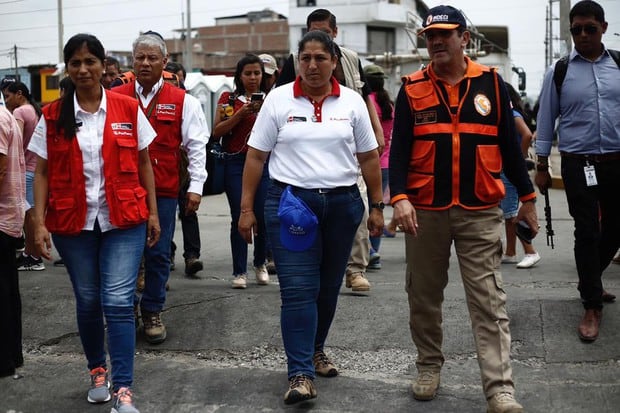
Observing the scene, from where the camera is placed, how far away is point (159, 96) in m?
5.97

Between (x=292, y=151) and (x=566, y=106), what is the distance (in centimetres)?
211

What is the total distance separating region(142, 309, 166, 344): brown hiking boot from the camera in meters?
6.07

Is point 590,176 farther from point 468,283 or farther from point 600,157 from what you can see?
point 468,283

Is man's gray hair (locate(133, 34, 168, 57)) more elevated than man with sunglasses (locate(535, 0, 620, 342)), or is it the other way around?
man's gray hair (locate(133, 34, 168, 57))

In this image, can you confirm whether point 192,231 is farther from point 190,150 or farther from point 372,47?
point 372,47

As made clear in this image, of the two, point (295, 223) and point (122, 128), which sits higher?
point (122, 128)

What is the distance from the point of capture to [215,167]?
743cm

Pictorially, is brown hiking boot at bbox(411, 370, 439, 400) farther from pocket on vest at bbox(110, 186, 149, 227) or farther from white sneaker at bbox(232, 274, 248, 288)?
white sneaker at bbox(232, 274, 248, 288)

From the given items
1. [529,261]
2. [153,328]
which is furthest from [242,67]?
[529,261]

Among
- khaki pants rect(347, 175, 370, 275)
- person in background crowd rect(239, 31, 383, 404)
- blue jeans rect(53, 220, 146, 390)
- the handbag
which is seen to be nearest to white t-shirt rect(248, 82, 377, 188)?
person in background crowd rect(239, 31, 383, 404)

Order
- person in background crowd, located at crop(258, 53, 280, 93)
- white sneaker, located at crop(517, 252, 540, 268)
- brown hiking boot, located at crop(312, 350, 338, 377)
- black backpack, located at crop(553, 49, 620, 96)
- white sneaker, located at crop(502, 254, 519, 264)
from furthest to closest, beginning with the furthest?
white sneaker, located at crop(502, 254, 519, 264) → white sneaker, located at crop(517, 252, 540, 268) → person in background crowd, located at crop(258, 53, 280, 93) → black backpack, located at crop(553, 49, 620, 96) → brown hiking boot, located at crop(312, 350, 338, 377)

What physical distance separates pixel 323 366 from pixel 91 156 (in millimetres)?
1841

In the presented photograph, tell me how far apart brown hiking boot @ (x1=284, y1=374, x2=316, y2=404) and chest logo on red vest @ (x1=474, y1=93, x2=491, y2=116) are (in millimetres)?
1718

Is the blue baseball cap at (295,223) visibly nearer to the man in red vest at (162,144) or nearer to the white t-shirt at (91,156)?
the white t-shirt at (91,156)
